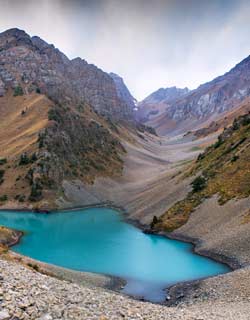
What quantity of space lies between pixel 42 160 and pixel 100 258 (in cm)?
8863

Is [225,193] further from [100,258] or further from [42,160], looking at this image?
[42,160]

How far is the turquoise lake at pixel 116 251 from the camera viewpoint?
65875mm

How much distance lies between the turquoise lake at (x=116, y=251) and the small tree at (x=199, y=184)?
16780 mm

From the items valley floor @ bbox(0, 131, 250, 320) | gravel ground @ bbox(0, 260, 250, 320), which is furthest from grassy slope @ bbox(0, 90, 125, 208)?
gravel ground @ bbox(0, 260, 250, 320)

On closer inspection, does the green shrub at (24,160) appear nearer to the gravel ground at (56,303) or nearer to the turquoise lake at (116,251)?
the turquoise lake at (116,251)

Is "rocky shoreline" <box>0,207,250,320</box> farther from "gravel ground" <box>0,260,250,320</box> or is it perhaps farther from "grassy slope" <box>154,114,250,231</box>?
"grassy slope" <box>154,114,250,231</box>

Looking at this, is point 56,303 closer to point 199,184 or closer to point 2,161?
point 199,184

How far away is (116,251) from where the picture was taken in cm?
8462

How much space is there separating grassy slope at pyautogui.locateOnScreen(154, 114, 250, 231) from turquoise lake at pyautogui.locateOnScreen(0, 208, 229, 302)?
290 inches

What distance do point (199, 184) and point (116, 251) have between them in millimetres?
30733

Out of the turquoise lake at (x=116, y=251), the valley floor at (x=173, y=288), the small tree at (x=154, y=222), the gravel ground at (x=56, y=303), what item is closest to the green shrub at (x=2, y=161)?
the turquoise lake at (x=116, y=251)

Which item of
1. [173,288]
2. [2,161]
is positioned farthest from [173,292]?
[2,161]

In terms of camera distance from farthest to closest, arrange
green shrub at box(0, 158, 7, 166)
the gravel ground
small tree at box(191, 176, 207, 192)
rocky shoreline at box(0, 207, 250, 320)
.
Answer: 1. green shrub at box(0, 158, 7, 166)
2. small tree at box(191, 176, 207, 192)
3. rocky shoreline at box(0, 207, 250, 320)
4. the gravel ground

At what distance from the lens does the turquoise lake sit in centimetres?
6588
